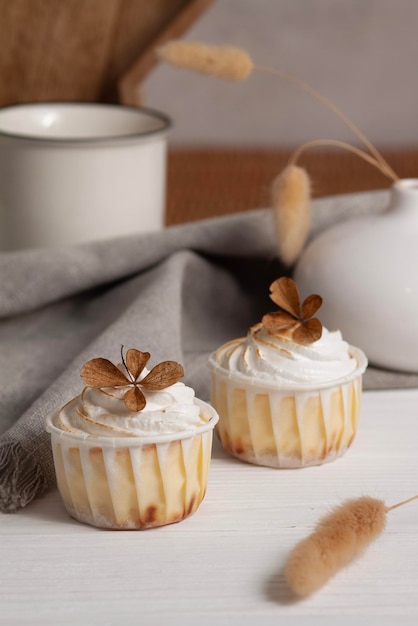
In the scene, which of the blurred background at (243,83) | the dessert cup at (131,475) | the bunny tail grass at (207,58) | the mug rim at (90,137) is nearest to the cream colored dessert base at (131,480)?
the dessert cup at (131,475)

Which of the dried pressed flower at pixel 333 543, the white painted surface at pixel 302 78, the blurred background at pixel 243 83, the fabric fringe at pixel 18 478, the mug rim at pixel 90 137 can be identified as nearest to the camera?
the dried pressed flower at pixel 333 543

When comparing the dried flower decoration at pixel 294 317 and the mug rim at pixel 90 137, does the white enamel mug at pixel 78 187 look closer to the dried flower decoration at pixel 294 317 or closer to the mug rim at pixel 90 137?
the mug rim at pixel 90 137

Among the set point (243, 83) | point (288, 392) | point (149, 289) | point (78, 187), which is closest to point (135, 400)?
point (288, 392)

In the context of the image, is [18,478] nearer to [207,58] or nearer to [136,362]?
[136,362]

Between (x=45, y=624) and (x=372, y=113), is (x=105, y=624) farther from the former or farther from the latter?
(x=372, y=113)

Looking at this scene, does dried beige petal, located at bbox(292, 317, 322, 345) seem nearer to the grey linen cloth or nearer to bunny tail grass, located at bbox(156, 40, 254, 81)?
the grey linen cloth

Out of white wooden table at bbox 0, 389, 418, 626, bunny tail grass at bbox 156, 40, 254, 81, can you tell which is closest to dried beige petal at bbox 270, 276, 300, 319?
white wooden table at bbox 0, 389, 418, 626

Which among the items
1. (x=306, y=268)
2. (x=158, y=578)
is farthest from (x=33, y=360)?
(x=158, y=578)
